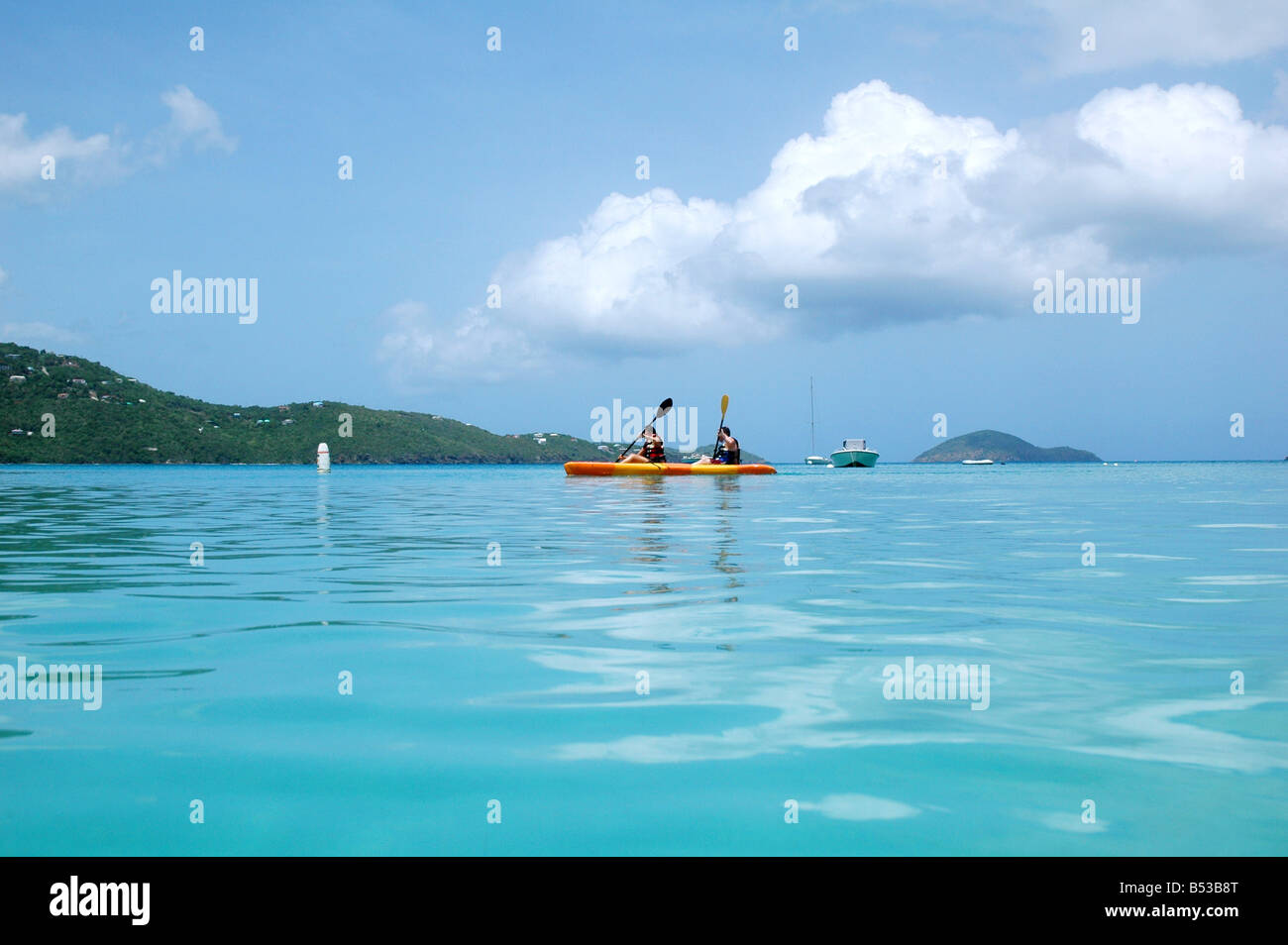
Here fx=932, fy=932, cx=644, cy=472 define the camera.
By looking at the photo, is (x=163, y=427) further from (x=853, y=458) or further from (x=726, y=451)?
(x=726, y=451)

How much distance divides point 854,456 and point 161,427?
89590 millimetres

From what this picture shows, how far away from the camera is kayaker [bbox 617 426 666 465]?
39062mm

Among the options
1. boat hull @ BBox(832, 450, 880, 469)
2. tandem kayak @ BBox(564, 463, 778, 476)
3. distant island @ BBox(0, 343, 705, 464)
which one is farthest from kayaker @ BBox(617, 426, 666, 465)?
distant island @ BBox(0, 343, 705, 464)

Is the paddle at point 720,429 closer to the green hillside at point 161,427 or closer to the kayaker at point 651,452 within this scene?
the kayaker at point 651,452

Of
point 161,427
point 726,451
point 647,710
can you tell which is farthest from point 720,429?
point 161,427

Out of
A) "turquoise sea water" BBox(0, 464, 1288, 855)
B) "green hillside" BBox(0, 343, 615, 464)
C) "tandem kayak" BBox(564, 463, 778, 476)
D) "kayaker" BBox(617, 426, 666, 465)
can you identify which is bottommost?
"turquoise sea water" BBox(0, 464, 1288, 855)

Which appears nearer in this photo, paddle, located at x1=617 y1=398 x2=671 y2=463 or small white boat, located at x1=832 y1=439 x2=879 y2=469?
paddle, located at x1=617 y1=398 x2=671 y2=463

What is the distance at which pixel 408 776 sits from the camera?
4.06 metres

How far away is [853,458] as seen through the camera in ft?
292

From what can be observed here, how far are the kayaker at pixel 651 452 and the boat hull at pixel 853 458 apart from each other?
5254cm

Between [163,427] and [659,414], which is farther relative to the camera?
[163,427]

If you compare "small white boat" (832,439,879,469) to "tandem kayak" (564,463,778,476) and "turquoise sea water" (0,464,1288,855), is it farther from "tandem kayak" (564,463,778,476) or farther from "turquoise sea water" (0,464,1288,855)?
"turquoise sea water" (0,464,1288,855)
